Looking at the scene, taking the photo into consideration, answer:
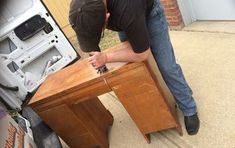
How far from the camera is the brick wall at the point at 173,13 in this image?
3.97 m

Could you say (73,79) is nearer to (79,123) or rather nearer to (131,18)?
(79,123)

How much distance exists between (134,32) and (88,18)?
30 centimetres

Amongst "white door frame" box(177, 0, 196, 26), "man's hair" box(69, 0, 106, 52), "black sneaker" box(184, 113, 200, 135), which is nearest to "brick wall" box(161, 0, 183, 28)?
"white door frame" box(177, 0, 196, 26)

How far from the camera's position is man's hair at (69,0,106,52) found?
1.48 metres

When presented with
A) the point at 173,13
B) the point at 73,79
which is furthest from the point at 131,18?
the point at 173,13

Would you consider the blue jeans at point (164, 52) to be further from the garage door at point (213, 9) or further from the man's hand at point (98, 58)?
the garage door at point (213, 9)

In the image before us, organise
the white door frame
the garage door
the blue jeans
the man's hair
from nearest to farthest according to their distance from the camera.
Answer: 1. the man's hair
2. the blue jeans
3. the garage door
4. the white door frame

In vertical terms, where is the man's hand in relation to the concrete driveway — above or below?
above

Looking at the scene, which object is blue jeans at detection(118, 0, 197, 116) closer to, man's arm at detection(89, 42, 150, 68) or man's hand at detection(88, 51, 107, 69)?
man's arm at detection(89, 42, 150, 68)

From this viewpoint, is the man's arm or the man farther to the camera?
the man's arm

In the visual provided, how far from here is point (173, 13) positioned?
4.06 metres

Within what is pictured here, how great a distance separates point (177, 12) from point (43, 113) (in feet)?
7.98

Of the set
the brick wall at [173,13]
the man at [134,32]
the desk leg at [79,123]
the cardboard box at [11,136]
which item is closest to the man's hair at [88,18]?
the man at [134,32]

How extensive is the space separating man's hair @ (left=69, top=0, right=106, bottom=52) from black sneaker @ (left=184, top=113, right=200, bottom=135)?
45.5 inches
